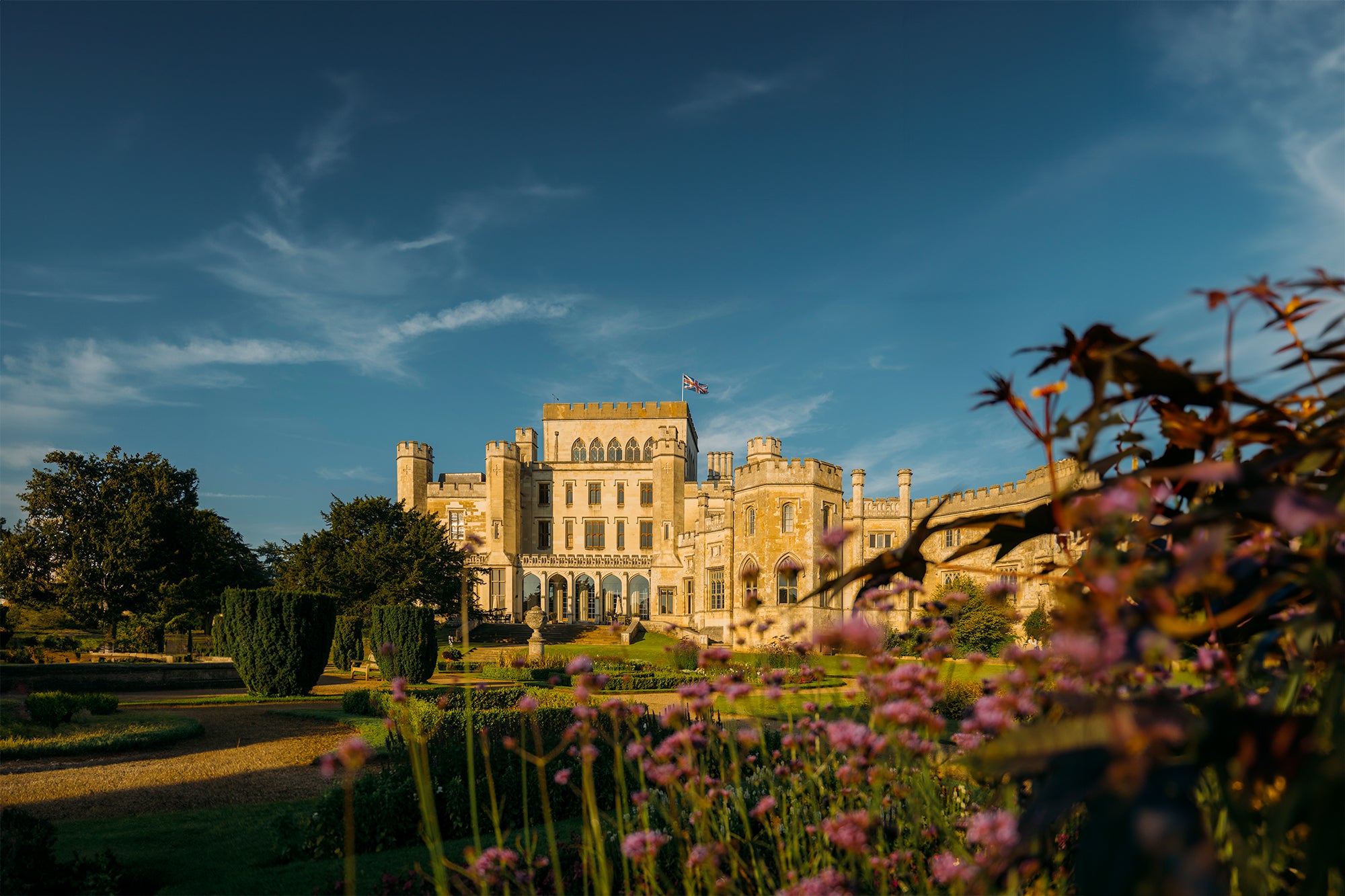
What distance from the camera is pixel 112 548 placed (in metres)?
28.1

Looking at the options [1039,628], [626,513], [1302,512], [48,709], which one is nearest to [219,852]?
[1039,628]

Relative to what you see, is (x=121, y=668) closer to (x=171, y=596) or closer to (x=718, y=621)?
(x=171, y=596)

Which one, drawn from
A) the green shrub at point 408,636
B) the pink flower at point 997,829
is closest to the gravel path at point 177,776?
the green shrub at point 408,636

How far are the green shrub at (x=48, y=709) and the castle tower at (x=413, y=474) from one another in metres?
30.6

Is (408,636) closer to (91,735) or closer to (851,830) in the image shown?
(91,735)

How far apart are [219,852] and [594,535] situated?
38579 millimetres

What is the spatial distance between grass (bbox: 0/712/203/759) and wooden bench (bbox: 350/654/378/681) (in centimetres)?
1085

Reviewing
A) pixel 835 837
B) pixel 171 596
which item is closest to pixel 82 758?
pixel 835 837

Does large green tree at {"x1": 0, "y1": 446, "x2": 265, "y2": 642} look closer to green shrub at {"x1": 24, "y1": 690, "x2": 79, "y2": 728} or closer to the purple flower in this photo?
green shrub at {"x1": 24, "y1": 690, "x2": 79, "y2": 728}

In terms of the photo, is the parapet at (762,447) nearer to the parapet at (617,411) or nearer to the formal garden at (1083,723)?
the parapet at (617,411)

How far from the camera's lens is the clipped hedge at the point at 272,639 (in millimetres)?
17281

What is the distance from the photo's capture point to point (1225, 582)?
3.72 ft

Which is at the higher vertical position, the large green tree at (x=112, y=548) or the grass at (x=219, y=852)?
the large green tree at (x=112, y=548)

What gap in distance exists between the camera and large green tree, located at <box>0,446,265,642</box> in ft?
92.7
